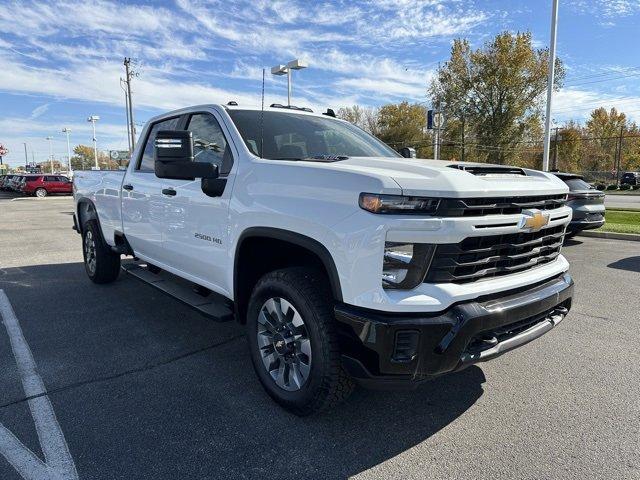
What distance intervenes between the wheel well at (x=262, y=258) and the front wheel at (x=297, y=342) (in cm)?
18

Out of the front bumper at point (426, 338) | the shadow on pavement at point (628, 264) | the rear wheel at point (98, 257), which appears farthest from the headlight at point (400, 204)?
the shadow on pavement at point (628, 264)

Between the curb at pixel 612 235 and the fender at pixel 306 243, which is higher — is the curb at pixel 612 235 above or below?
below

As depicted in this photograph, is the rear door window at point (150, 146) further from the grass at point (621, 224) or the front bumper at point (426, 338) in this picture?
the grass at point (621, 224)

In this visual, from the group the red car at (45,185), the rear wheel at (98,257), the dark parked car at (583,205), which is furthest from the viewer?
the red car at (45,185)

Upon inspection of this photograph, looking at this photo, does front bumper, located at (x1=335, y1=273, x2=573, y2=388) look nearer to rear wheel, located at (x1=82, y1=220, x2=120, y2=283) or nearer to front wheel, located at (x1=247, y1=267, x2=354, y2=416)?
front wheel, located at (x1=247, y1=267, x2=354, y2=416)

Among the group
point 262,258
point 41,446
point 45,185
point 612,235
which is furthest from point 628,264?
point 45,185

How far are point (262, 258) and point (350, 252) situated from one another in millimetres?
1126

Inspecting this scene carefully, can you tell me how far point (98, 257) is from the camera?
6.10m

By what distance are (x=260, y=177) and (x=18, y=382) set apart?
237 centimetres

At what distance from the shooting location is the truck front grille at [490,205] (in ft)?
7.82

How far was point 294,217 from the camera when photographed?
9.05ft

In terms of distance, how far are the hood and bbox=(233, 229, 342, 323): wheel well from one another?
1.87 feet

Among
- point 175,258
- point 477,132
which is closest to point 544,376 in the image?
point 175,258

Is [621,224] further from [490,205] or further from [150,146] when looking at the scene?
[150,146]
